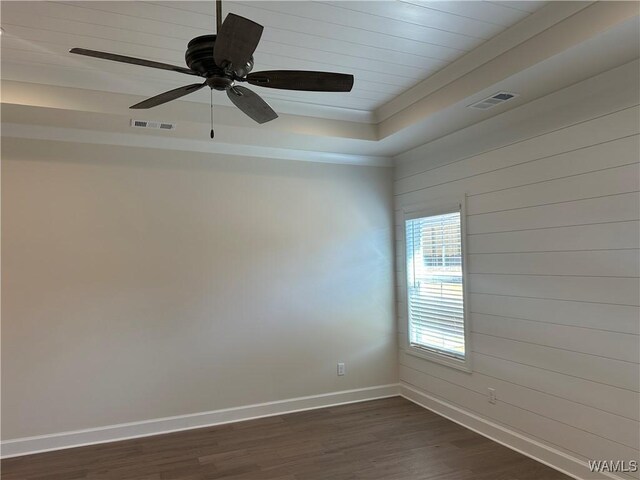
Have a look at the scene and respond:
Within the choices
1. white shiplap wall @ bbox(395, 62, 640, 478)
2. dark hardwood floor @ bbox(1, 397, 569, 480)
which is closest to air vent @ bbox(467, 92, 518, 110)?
white shiplap wall @ bbox(395, 62, 640, 478)

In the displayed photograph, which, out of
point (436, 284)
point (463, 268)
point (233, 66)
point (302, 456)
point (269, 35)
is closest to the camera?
point (233, 66)

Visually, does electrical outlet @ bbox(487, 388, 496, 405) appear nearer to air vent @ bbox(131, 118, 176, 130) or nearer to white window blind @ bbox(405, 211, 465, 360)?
white window blind @ bbox(405, 211, 465, 360)

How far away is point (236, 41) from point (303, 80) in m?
0.43

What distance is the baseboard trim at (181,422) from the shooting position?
12.1 feet

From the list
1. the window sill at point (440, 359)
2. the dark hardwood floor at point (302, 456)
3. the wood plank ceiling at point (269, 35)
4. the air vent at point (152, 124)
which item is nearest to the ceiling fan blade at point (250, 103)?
the wood plank ceiling at point (269, 35)

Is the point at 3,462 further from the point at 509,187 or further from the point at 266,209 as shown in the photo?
the point at 509,187

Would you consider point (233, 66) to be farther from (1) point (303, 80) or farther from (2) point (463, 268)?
(2) point (463, 268)

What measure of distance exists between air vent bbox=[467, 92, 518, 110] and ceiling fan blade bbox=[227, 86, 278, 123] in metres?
1.85

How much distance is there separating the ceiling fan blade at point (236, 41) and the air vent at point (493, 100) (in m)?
2.18

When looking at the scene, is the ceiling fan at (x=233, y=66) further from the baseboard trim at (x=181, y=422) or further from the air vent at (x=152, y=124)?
the baseboard trim at (x=181, y=422)

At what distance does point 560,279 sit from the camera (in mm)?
3203

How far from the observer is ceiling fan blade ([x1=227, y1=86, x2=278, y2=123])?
222cm

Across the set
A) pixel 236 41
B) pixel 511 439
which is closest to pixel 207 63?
pixel 236 41

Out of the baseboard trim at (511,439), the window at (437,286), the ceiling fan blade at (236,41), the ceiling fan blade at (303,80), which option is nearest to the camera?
the ceiling fan blade at (236,41)
